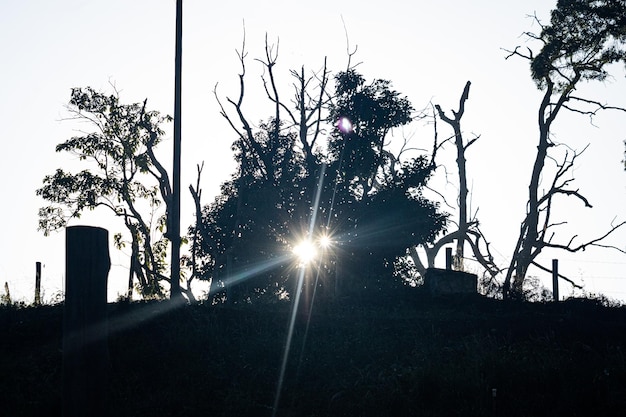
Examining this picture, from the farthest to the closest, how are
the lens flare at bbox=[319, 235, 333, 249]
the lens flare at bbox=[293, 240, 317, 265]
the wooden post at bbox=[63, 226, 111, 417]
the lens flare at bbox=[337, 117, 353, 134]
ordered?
the lens flare at bbox=[337, 117, 353, 134]
the lens flare at bbox=[319, 235, 333, 249]
the lens flare at bbox=[293, 240, 317, 265]
the wooden post at bbox=[63, 226, 111, 417]

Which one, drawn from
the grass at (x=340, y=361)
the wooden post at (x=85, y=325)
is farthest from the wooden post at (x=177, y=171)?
the wooden post at (x=85, y=325)

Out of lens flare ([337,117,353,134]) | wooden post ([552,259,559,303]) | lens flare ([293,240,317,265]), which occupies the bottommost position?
wooden post ([552,259,559,303])

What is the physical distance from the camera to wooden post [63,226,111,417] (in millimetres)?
3244

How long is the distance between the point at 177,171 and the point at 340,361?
6.38 meters

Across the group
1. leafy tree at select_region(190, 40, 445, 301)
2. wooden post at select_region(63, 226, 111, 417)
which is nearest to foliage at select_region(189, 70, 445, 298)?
leafy tree at select_region(190, 40, 445, 301)

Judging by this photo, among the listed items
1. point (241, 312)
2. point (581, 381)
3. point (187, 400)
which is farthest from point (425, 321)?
point (187, 400)

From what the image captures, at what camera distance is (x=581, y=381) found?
1146cm

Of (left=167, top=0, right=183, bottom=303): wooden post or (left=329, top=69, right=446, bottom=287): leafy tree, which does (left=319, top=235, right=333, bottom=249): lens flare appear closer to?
(left=329, top=69, right=446, bottom=287): leafy tree

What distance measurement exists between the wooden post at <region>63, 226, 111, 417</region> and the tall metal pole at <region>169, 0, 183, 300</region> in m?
13.3

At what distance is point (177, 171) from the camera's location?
1739 centimetres

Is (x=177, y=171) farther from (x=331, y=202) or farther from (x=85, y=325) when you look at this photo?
(x=85, y=325)

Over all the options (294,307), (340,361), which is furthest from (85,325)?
(294,307)

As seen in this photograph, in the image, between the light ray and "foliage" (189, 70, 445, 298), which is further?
"foliage" (189, 70, 445, 298)

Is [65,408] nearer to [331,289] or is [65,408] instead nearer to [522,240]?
[331,289]
